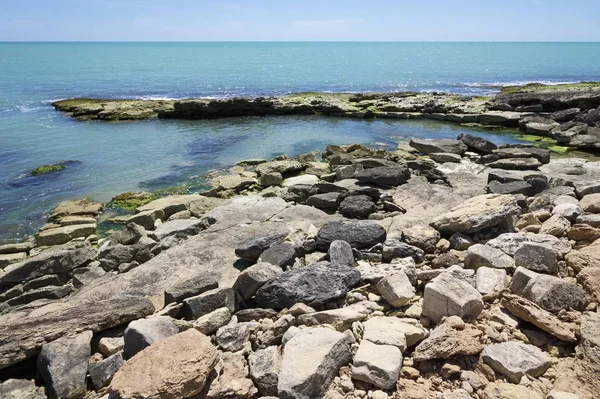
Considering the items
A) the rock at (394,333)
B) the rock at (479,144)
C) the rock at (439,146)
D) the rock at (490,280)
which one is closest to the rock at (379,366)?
the rock at (394,333)

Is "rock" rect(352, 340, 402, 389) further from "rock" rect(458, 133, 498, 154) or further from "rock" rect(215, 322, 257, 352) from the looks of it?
"rock" rect(458, 133, 498, 154)

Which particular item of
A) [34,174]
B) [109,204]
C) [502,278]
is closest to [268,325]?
[502,278]

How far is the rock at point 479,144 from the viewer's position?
1806 centimetres

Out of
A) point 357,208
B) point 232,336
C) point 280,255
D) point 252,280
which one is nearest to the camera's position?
point 232,336

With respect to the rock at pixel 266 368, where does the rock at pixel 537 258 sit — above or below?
above

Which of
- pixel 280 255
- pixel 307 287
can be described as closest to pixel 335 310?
pixel 307 287

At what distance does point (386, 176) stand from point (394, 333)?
292 inches

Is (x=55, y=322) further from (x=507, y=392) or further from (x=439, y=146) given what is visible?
(x=439, y=146)

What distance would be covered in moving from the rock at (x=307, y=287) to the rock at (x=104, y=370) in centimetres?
186

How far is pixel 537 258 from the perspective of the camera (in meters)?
5.78

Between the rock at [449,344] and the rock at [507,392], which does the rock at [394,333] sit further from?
the rock at [507,392]

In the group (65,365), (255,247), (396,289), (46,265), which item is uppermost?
(396,289)

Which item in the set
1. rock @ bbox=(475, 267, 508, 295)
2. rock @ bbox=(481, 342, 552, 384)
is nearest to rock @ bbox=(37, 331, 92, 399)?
rock @ bbox=(481, 342, 552, 384)

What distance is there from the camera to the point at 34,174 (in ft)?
59.5
